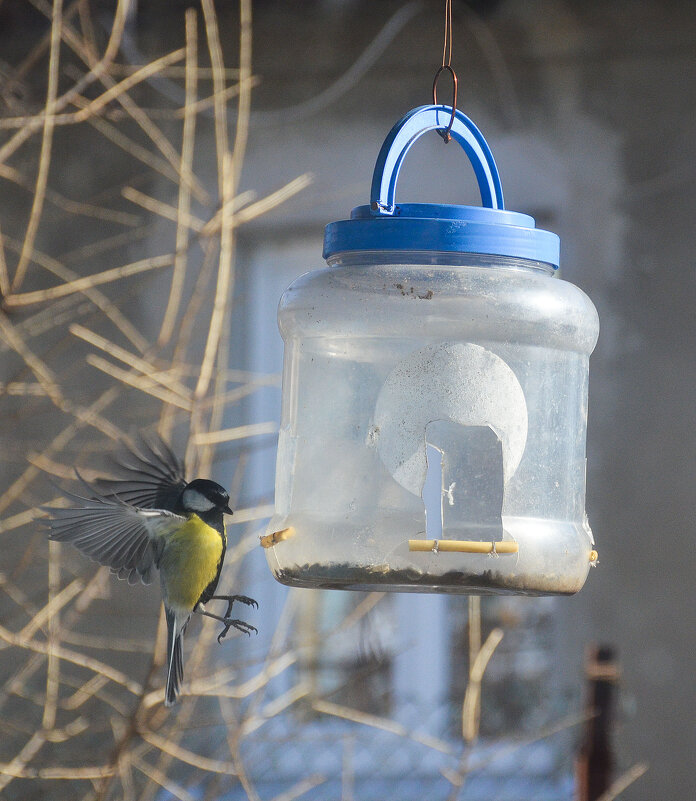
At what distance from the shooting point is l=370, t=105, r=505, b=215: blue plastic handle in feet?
5.75

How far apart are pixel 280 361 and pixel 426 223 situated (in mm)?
3205

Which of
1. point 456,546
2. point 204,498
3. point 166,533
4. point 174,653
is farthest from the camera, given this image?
point 174,653

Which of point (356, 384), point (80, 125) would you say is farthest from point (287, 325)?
point (80, 125)

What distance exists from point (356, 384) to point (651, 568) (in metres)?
2.71

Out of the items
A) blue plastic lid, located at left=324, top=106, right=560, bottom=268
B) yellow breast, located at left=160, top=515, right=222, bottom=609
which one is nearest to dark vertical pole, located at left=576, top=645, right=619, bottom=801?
yellow breast, located at left=160, top=515, right=222, bottom=609

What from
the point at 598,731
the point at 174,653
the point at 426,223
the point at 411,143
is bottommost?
the point at 598,731

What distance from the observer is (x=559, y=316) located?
1.95m

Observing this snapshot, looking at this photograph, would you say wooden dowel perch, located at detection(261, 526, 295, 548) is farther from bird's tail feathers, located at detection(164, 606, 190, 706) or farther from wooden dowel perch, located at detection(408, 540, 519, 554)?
bird's tail feathers, located at detection(164, 606, 190, 706)

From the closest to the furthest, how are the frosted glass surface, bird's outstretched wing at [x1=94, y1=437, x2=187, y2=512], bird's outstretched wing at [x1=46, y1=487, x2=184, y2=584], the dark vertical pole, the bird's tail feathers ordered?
the frosted glass surface, bird's outstretched wing at [x1=46, y1=487, x2=184, y2=584], bird's outstretched wing at [x1=94, y1=437, x2=187, y2=512], the bird's tail feathers, the dark vertical pole

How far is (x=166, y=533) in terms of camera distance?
2.36 metres

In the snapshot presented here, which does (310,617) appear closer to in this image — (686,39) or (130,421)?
(130,421)

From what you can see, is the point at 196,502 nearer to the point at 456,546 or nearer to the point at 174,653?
the point at 174,653

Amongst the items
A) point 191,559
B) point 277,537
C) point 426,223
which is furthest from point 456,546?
point 191,559

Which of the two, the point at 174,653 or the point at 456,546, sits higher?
the point at 456,546
